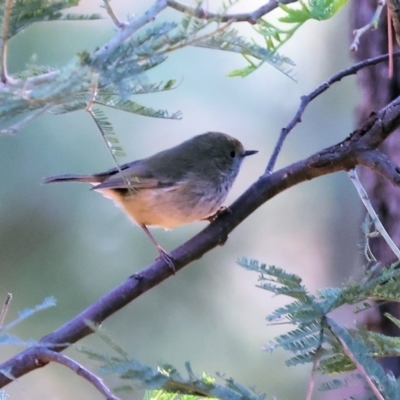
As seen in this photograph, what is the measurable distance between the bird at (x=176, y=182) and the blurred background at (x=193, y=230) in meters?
0.67

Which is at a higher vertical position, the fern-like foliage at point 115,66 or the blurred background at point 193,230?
the fern-like foliage at point 115,66

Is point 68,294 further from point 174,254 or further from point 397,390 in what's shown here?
point 397,390

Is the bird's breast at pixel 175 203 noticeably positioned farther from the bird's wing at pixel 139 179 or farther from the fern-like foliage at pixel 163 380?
the fern-like foliage at pixel 163 380

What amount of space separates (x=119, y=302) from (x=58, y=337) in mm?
123

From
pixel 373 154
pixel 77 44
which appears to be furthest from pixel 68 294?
pixel 373 154

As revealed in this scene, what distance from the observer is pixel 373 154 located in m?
0.92

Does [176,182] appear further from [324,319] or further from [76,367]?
[324,319]

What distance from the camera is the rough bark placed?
1.70 meters

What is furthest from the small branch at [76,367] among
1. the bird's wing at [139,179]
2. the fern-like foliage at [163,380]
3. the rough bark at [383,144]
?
the rough bark at [383,144]

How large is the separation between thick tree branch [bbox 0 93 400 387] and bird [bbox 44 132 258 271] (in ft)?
1.02

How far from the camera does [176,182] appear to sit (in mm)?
1545

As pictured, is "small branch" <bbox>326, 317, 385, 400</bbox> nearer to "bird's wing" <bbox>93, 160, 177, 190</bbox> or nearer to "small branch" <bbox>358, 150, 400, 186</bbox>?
"small branch" <bbox>358, 150, 400, 186</bbox>

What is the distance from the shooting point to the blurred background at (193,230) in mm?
2291

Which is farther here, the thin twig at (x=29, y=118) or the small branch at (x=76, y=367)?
the small branch at (x=76, y=367)
